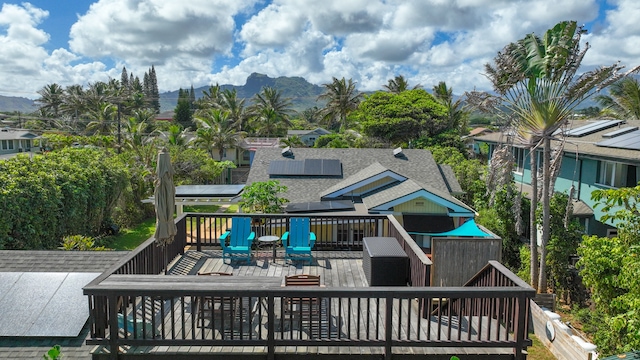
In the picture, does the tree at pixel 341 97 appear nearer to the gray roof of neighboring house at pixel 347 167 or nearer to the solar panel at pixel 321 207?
the gray roof of neighboring house at pixel 347 167

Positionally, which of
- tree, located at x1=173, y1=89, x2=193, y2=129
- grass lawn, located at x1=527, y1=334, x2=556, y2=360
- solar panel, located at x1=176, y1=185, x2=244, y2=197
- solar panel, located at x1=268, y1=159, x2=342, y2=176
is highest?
tree, located at x1=173, y1=89, x2=193, y2=129

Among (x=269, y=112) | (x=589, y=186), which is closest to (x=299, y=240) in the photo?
(x=589, y=186)

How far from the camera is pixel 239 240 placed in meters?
9.23

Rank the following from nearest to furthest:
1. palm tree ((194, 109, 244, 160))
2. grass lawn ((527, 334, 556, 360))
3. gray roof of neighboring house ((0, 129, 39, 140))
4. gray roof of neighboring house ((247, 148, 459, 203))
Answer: grass lawn ((527, 334, 556, 360)) → gray roof of neighboring house ((247, 148, 459, 203)) → palm tree ((194, 109, 244, 160)) → gray roof of neighboring house ((0, 129, 39, 140))

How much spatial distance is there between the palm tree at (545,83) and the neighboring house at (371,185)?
12.4ft

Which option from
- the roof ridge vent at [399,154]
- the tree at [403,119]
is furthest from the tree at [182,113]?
the roof ridge vent at [399,154]

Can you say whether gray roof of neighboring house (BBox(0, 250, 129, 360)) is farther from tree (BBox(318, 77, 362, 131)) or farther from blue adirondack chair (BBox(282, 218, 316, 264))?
tree (BBox(318, 77, 362, 131))

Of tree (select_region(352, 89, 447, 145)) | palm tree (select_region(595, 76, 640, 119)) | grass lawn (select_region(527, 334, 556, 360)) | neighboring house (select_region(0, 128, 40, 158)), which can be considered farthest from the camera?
neighboring house (select_region(0, 128, 40, 158))

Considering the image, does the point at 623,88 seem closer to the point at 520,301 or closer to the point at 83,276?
the point at 520,301

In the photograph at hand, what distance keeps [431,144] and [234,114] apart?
24166 mm

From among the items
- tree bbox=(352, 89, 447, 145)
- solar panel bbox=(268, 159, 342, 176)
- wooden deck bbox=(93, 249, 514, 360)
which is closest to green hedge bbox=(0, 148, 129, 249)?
solar panel bbox=(268, 159, 342, 176)

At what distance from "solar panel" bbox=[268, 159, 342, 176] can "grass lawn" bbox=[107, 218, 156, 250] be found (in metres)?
6.54

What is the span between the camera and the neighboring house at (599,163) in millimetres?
15281

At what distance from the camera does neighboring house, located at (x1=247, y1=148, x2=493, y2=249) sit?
1608 cm
